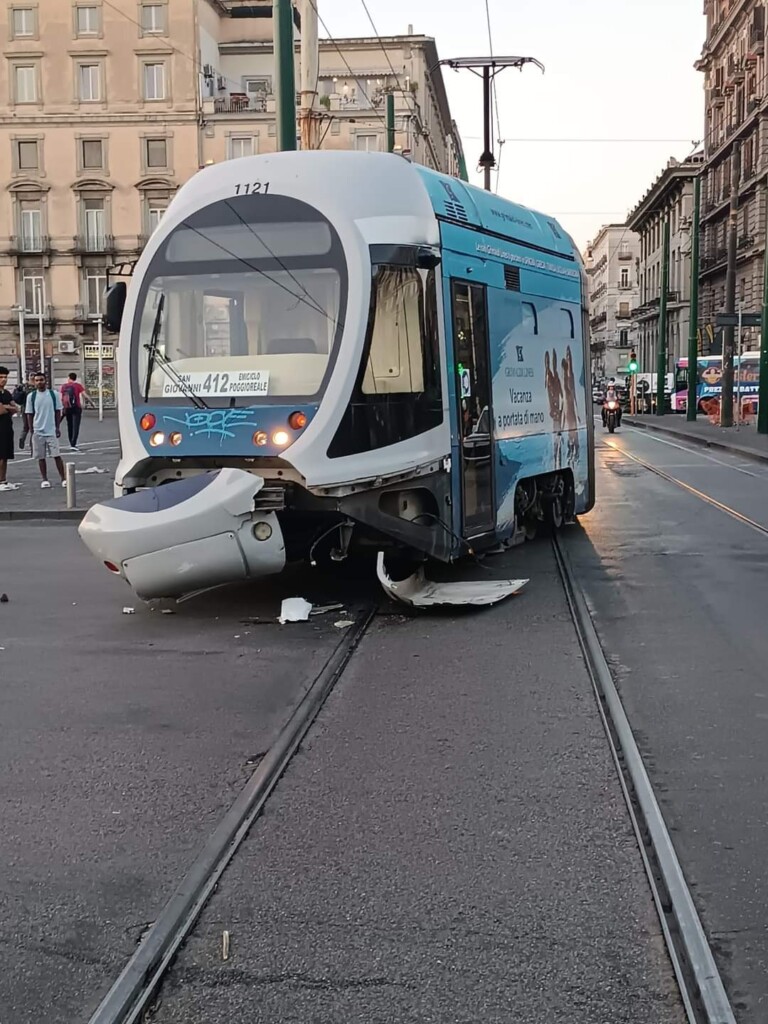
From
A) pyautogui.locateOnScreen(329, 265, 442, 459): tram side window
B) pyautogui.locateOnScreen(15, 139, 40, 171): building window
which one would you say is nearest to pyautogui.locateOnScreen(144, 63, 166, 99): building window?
pyautogui.locateOnScreen(15, 139, 40, 171): building window

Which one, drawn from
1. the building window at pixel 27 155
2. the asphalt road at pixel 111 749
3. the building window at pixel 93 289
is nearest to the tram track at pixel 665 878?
the asphalt road at pixel 111 749

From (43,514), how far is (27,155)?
6246 cm

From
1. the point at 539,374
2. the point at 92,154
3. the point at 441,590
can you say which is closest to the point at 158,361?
the point at 441,590

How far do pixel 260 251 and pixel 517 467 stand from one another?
3288mm

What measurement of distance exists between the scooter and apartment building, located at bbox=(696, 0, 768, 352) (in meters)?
16.3

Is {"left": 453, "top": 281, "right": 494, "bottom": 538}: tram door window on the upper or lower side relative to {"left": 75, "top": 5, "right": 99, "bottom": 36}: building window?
lower

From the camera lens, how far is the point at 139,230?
7044 centimetres

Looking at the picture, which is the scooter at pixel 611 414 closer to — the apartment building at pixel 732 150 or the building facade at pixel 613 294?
the apartment building at pixel 732 150

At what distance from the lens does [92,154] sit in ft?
229

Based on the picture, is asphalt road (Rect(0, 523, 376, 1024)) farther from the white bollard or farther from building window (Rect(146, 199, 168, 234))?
building window (Rect(146, 199, 168, 234))

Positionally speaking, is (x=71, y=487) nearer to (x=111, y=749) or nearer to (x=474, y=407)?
(x=474, y=407)

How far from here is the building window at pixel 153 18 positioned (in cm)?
6688

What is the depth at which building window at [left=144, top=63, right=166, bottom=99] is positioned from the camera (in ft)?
224

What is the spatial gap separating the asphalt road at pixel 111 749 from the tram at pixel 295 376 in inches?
22.8
